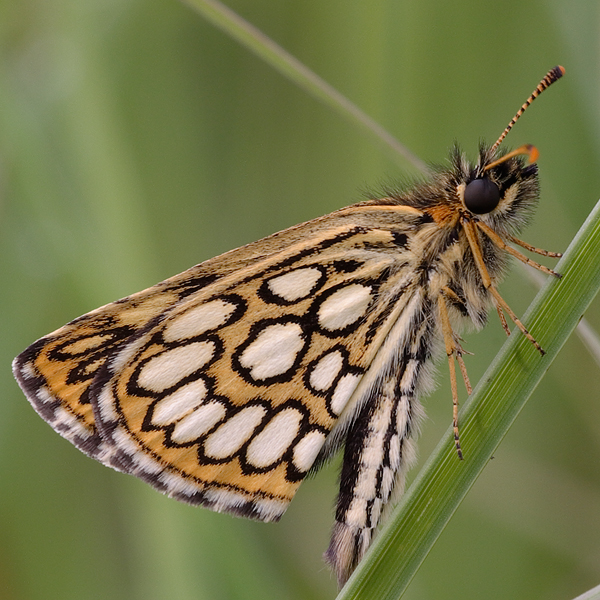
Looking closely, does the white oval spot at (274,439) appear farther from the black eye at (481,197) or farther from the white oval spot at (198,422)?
the black eye at (481,197)

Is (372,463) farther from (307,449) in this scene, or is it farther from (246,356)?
(246,356)

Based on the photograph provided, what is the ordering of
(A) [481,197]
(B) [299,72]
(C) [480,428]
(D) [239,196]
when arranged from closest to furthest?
(C) [480,428] < (A) [481,197] < (B) [299,72] < (D) [239,196]

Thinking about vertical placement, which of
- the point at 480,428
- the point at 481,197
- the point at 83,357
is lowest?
the point at 83,357

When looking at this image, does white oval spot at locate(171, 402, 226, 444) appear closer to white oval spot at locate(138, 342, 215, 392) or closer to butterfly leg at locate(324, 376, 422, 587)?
white oval spot at locate(138, 342, 215, 392)

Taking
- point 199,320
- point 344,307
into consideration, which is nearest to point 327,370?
point 344,307

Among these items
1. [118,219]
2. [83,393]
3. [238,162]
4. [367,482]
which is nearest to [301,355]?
[367,482]
